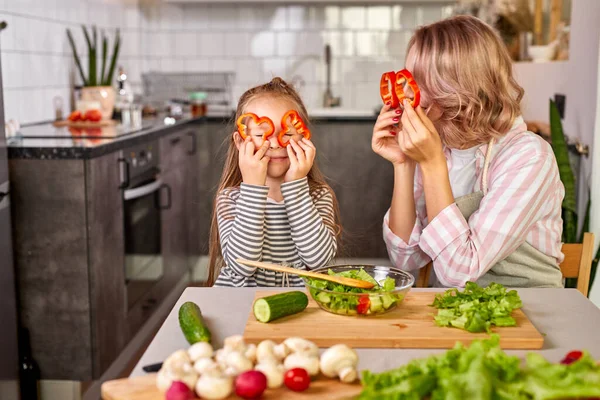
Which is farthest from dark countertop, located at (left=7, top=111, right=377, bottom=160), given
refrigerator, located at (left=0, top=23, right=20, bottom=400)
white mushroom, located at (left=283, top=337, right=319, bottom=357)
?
white mushroom, located at (left=283, top=337, right=319, bottom=357)

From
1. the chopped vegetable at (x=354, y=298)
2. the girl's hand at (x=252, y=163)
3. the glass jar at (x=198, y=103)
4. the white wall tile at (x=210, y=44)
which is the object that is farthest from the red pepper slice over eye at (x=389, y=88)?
the white wall tile at (x=210, y=44)

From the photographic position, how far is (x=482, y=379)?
85cm

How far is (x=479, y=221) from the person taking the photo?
1.64 meters

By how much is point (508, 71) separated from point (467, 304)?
707 millimetres

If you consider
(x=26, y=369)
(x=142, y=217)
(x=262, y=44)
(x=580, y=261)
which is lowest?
(x=26, y=369)

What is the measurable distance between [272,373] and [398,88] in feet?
2.85

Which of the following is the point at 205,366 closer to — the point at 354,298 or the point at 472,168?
the point at 354,298

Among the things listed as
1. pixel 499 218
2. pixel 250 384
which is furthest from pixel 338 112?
pixel 250 384

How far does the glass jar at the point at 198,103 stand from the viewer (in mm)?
4570

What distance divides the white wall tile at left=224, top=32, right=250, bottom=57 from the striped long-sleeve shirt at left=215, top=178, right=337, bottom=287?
3.42 meters

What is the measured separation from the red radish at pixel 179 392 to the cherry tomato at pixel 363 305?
423mm

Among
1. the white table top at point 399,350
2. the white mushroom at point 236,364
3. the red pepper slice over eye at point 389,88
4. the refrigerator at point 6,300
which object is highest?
the red pepper slice over eye at point 389,88

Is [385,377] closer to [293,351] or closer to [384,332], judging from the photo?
[293,351]

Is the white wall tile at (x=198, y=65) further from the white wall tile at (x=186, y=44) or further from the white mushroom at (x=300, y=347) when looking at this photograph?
the white mushroom at (x=300, y=347)
